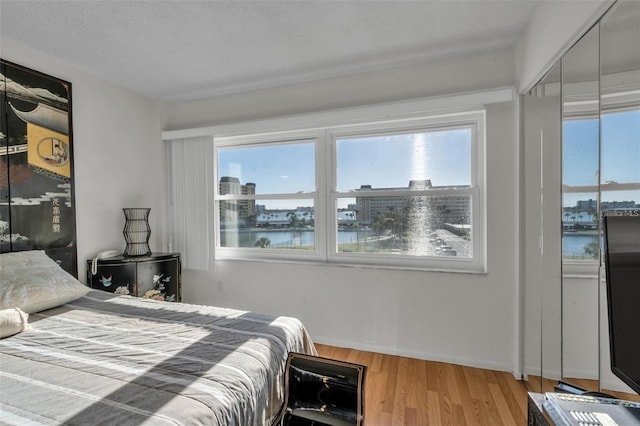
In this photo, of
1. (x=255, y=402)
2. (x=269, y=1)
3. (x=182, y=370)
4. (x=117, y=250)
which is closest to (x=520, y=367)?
(x=255, y=402)

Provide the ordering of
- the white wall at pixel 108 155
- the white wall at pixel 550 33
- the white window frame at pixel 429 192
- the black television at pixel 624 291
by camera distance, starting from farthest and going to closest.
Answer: the white wall at pixel 108 155
the white window frame at pixel 429 192
the white wall at pixel 550 33
the black television at pixel 624 291

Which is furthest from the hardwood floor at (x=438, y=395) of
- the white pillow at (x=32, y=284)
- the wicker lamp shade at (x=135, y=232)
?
the wicker lamp shade at (x=135, y=232)

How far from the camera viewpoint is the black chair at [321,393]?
1224mm

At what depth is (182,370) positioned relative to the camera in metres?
1.16

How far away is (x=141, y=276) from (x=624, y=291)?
10.9ft

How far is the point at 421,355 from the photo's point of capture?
2.54 m

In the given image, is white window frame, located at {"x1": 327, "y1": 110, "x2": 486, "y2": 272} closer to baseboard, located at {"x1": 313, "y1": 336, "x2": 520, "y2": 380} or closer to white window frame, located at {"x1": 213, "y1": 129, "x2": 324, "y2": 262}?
white window frame, located at {"x1": 213, "y1": 129, "x2": 324, "y2": 262}

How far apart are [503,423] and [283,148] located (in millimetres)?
2906

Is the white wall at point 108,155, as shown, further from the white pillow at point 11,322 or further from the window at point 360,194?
the white pillow at point 11,322

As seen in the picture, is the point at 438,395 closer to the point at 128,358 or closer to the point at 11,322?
the point at 128,358

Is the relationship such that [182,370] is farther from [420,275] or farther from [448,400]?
[420,275]

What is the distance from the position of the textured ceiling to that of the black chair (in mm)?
2126

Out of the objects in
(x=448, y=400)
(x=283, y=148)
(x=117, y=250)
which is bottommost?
(x=448, y=400)

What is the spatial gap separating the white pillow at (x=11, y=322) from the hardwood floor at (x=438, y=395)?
203cm
